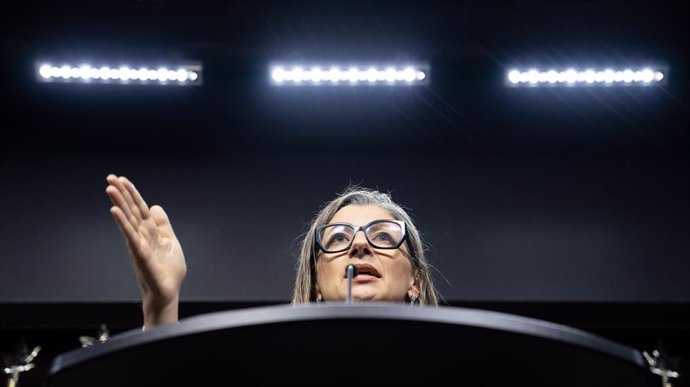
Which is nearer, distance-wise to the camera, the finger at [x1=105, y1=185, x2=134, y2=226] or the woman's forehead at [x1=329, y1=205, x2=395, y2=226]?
the finger at [x1=105, y1=185, x2=134, y2=226]

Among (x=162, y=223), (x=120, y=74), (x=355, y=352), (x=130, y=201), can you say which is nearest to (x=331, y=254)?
(x=162, y=223)

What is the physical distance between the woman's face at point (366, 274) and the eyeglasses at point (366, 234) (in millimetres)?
14

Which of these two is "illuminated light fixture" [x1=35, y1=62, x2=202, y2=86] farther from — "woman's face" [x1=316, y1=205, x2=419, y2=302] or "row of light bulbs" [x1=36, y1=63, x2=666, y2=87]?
"woman's face" [x1=316, y1=205, x2=419, y2=302]

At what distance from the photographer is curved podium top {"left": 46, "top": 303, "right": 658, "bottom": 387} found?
51cm

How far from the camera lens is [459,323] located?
51cm

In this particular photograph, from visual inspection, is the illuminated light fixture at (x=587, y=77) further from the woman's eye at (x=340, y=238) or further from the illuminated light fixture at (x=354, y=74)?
the woman's eye at (x=340, y=238)

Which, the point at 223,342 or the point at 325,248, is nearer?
the point at 223,342

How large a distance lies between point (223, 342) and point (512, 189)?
369 cm

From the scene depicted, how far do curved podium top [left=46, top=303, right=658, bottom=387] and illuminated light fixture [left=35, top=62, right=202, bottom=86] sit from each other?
3315mm

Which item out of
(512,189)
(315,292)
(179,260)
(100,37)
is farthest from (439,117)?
(179,260)

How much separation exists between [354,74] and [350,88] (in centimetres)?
13

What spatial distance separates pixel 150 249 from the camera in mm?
1155

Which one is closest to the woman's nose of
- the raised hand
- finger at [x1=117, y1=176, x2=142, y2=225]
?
the raised hand

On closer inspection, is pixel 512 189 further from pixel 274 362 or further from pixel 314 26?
pixel 274 362
